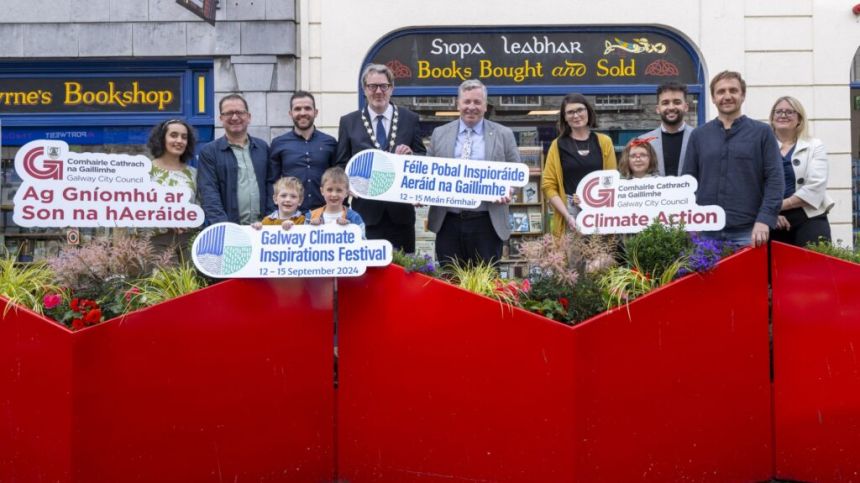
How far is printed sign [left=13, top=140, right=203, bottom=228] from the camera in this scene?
19.2 ft

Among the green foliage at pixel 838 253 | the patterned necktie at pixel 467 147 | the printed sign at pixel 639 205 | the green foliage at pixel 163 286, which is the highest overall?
the patterned necktie at pixel 467 147

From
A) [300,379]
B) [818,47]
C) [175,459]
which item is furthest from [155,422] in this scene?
[818,47]

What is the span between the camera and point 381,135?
6895mm

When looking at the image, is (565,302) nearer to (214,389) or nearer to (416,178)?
(416,178)

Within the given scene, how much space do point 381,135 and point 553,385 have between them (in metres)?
2.84

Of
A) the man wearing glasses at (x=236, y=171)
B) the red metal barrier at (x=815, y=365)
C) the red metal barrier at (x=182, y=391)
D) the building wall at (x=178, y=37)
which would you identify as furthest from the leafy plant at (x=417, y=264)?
the building wall at (x=178, y=37)

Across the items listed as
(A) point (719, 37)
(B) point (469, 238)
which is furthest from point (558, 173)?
(A) point (719, 37)

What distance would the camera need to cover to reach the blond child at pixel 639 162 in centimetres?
619

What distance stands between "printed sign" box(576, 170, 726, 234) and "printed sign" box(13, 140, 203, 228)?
8.68 ft

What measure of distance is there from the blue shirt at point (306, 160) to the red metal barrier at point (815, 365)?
337 cm

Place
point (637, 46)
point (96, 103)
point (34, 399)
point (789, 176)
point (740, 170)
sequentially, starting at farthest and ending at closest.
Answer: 1. point (96, 103)
2. point (637, 46)
3. point (789, 176)
4. point (740, 170)
5. point (34, 399)

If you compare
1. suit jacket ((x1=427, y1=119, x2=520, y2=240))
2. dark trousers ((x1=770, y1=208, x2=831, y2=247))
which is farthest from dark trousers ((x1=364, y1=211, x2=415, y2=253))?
dark trousers ((x1=770, y1=208, x2=831, y2=247))

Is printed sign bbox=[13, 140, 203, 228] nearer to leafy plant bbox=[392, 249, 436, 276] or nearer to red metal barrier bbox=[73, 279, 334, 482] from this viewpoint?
red metal barrier bbox=[73, 279, 334, 482]

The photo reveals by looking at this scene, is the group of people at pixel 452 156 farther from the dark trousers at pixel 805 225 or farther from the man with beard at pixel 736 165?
the man with beard at pixel 736 165
